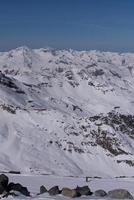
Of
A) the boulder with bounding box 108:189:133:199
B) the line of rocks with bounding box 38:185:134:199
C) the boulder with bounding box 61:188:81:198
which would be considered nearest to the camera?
the boulder with bounding box 61:188:81:198

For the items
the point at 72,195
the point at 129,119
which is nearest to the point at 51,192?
the point at 72,195

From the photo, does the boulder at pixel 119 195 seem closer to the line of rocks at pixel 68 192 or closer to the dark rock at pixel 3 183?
the line of rocks at pixel 68 192

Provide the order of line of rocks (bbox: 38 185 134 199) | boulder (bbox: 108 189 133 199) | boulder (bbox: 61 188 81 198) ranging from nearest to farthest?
boulder (bbox: 61 188 81 198) < line of rocks (bbox: 38 185 134 199) < boulder (bbox: 108 189 133 199)

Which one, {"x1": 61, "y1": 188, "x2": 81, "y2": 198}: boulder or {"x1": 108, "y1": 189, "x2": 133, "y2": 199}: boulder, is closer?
{"x1": 61, "y1": 188, "x2": 81, "y2": 198}: boulder

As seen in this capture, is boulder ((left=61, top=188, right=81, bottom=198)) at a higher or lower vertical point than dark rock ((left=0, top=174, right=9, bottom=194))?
lower

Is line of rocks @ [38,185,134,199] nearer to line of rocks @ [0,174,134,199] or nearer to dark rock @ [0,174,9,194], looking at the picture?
line of rocks @ [0,174,134,199]

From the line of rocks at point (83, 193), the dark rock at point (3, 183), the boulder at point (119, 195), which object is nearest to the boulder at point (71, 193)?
the line of rocks at point (83, 193)

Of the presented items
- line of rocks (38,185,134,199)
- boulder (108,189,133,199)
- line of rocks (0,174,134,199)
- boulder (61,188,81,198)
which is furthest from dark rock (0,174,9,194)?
boulder (108,189,133,199)

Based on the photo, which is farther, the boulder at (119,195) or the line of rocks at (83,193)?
the boulder at (119,195)

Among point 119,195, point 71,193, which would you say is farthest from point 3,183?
point 119,195

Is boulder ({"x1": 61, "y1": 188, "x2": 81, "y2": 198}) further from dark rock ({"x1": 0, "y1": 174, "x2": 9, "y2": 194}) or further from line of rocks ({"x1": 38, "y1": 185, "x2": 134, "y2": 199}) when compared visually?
dark rock ({"x1": 0, "y1": 174, "x2": 9, "y2": 194})

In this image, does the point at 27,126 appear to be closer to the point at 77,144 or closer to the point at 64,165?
the point at 77,144
